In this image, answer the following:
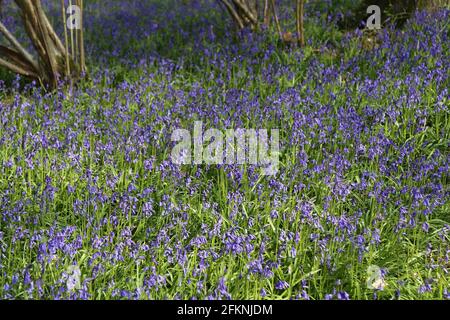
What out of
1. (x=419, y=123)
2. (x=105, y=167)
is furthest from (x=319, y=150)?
(x=105, y=167)

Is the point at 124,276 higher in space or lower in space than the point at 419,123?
lower

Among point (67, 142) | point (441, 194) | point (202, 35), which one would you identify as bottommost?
point (441, 194)

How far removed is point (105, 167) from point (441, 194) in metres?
2.36

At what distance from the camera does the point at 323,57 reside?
6.70 metres

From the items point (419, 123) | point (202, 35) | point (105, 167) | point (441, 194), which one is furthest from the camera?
point (202, 35)

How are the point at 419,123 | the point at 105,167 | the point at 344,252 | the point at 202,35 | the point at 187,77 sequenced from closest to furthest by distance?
1. the point at 344,252
2. the point at 105,167
3. the point at 419,123
4. the point at 187,77
5. the point at 202,35

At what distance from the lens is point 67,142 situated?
4840 mm

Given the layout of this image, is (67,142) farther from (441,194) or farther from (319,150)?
(441,194)

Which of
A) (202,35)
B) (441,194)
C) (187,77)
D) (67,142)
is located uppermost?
(202,35)

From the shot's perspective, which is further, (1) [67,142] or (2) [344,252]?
(1) [67,142]

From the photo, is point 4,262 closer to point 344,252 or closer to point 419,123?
point 344,252
